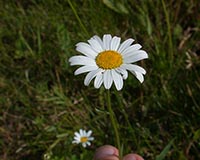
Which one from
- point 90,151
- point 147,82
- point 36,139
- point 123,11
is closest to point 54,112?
point 36,139

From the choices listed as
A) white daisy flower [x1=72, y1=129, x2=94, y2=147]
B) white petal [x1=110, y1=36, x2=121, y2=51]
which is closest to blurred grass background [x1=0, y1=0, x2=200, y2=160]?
white daisy flower [x1=72, y1=129, x2=94, y2=147]

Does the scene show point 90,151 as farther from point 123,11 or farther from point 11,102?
point 123,11

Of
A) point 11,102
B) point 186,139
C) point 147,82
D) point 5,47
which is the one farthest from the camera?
point 5,47

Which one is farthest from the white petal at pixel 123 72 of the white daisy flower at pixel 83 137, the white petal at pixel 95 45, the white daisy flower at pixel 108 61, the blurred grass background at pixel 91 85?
the white daisy flower at pixel 83 137

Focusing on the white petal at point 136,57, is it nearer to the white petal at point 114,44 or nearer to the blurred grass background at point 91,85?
the white petal at point 114,44

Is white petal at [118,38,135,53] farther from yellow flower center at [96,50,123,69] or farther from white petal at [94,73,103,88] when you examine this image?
white petal at [94,73,103,88]
